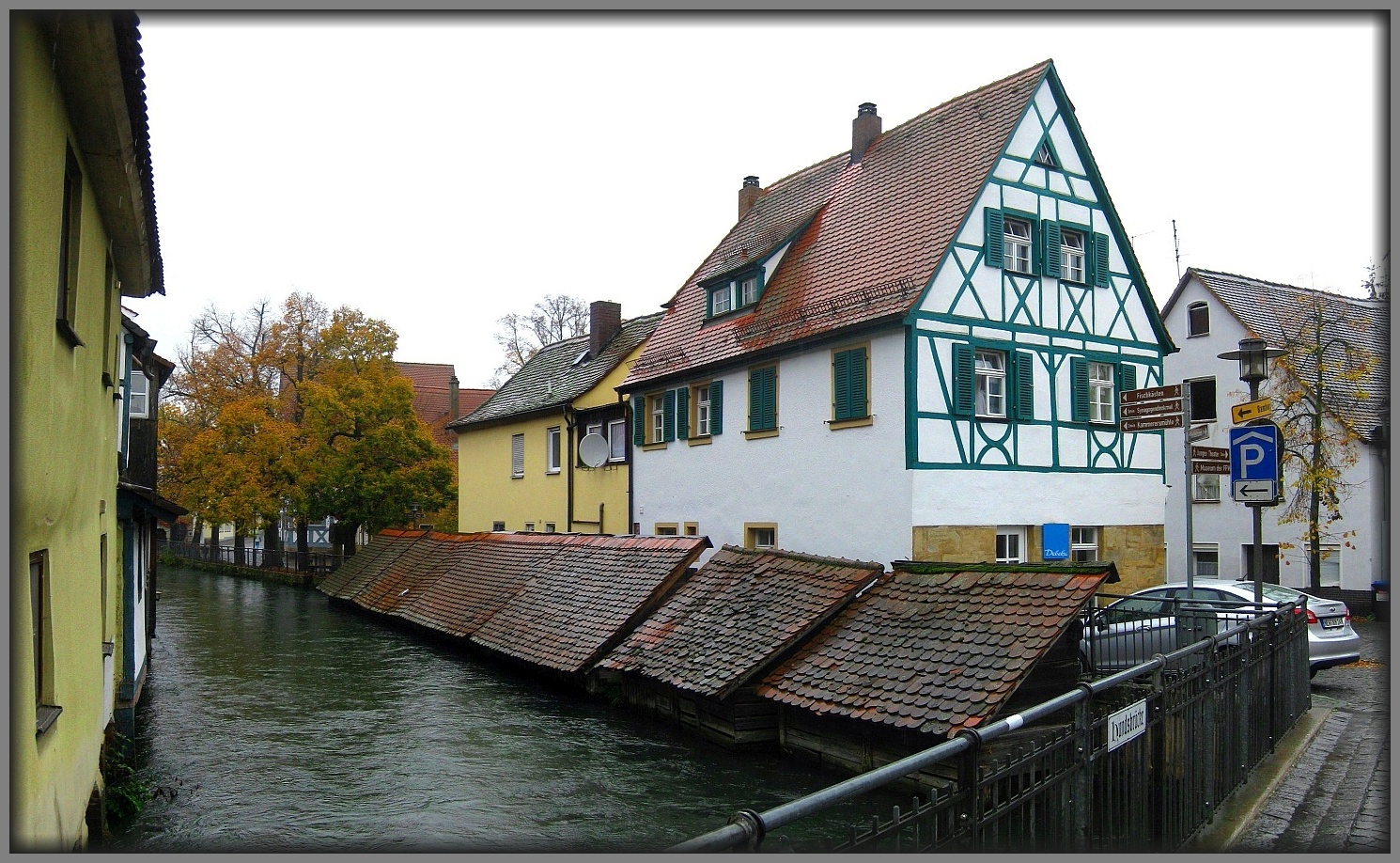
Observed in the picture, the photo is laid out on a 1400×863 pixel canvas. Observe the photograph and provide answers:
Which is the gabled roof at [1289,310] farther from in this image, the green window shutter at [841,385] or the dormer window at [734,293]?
the green window shutter at [841,385]

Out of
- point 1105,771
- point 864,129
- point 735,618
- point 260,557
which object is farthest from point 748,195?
A: point 260,557

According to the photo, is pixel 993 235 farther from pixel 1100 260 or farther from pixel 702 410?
pixel 702 410

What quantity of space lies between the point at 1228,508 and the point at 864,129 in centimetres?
1476

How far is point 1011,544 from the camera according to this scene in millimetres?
18781

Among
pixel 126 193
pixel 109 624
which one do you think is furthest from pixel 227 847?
pixel 126 193

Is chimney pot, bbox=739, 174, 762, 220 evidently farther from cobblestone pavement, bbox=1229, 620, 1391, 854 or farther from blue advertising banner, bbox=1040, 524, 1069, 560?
cobblestone pavement, bbox=1229, 620, 1391, 854

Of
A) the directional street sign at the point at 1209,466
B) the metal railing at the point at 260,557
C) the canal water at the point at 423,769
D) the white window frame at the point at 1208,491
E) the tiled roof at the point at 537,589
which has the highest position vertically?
the directional street sign at the point at 1209,466

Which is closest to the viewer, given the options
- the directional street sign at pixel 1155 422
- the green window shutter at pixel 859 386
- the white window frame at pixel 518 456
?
the directional street sign at pixel 1155 422

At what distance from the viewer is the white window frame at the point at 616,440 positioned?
1102 inches

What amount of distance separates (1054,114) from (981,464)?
22.8 feet

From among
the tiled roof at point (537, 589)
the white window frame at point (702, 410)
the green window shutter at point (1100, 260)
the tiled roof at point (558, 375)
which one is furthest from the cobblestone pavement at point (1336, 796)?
the tiled roof at point (558, 375)

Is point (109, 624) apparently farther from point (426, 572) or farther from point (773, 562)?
point (426, 572)

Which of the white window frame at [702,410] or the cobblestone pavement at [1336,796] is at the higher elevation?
the white window frame at [702,410]

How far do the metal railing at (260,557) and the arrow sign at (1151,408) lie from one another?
33.1 m
